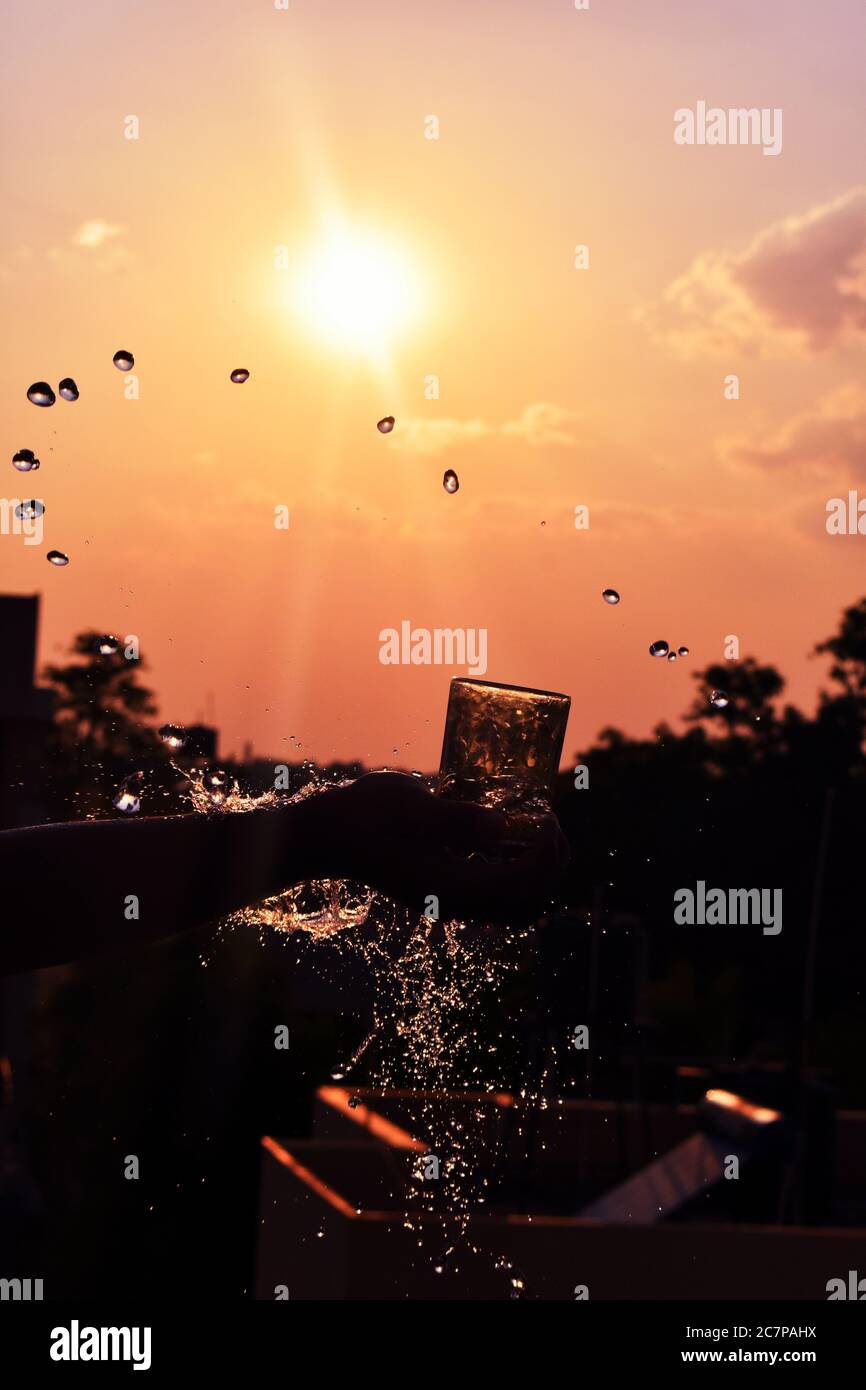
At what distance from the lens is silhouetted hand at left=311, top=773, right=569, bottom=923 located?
262 centimetres

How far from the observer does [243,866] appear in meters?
2.45

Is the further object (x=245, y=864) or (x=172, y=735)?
(x=172, y=735)

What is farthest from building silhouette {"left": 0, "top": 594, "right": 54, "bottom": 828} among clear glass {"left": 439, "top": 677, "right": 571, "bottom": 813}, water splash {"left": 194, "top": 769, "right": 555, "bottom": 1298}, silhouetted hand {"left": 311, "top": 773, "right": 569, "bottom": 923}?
silhouetted hand {"left": 311, "top": 773, "right": 569, "bottom": 923}

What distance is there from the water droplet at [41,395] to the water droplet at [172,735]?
94 cm

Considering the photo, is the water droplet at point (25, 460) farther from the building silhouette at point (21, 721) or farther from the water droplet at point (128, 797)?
the building silhouette at point (21, 721)

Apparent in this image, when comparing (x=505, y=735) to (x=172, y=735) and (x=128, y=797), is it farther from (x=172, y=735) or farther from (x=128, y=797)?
A: (x=172, y=735)

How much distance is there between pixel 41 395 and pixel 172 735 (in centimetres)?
102

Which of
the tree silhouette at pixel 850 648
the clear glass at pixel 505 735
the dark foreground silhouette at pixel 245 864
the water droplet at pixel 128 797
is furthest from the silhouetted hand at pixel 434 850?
the tree silhouette at pixel 850 648

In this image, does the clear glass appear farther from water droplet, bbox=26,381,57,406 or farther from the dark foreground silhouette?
water droplet, bbox=26,381,57,406

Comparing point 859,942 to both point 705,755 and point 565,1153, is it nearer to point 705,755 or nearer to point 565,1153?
point 705,755

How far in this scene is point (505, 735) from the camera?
3.37 m

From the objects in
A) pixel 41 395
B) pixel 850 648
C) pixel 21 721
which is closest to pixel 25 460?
pixel 41 395

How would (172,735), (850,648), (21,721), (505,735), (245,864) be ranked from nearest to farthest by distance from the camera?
1. (245,864)
2. (505,735)
3. (172,735)
4. (21,721)
5. (850,648)
